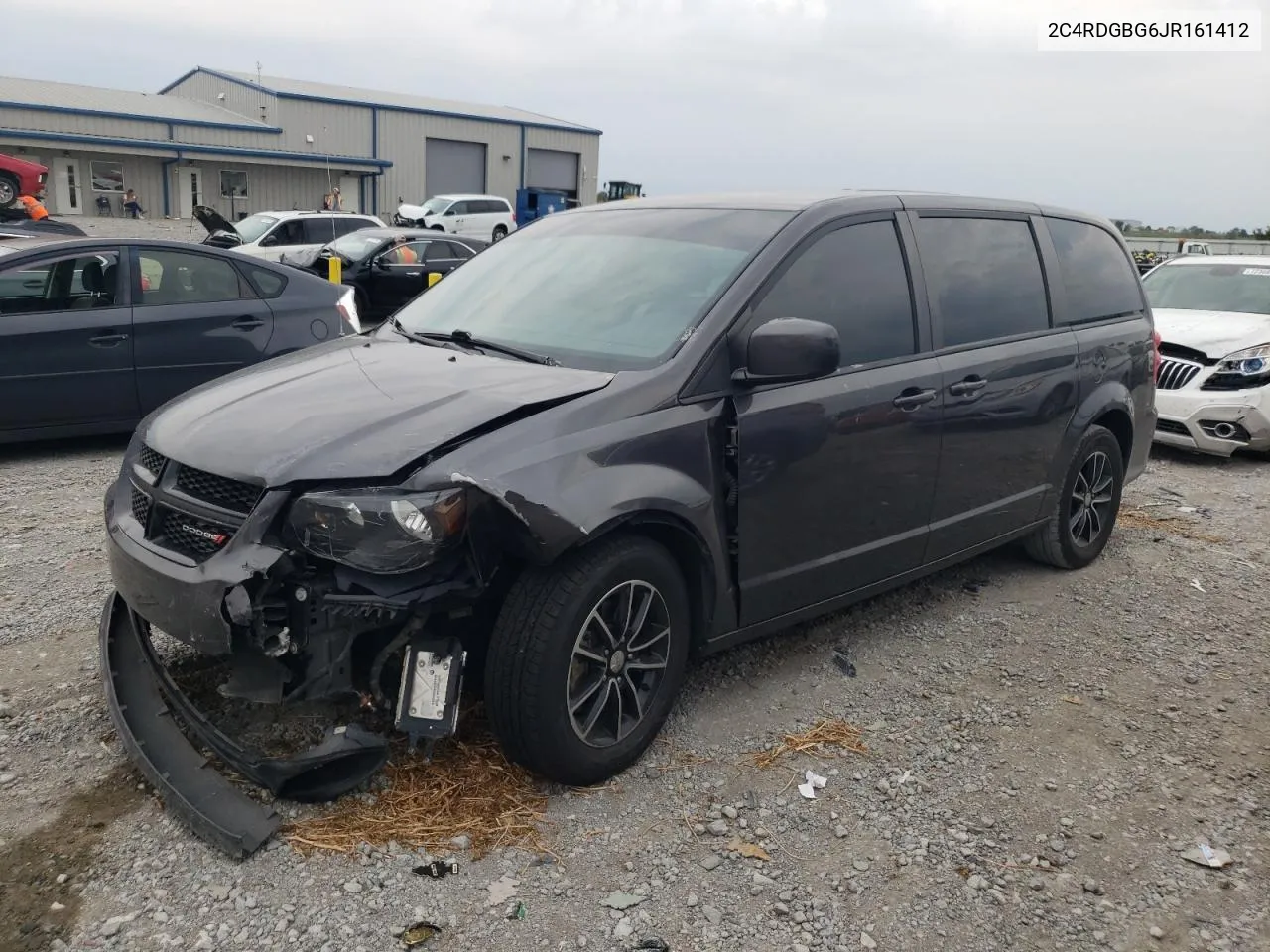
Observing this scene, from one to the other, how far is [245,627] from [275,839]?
617 mm

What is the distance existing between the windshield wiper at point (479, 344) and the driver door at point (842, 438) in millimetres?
692

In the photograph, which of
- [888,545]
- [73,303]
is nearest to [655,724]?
[888,545]

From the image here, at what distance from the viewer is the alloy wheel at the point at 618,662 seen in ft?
10.3

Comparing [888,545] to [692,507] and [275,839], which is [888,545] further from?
[275,839]

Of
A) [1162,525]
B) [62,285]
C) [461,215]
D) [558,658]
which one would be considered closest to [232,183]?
[461,215]

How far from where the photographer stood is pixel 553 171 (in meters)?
52.4

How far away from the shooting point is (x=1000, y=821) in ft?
10.5

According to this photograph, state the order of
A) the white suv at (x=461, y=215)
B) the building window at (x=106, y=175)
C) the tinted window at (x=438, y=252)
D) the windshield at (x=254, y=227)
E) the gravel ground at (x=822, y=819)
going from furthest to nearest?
the building window at (x=106, y=175) < the white suv at (x=461, y=215) < the windshield at (x=254, y=227) < the tinted window at (x=438, y=252) < the gravel ground at (x=822, y=819)

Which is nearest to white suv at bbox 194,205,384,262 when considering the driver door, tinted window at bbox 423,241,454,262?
tinted window at bbox 423,241,454,262

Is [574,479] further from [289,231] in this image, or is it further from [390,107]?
[390,107]

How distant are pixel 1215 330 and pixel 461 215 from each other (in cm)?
2689

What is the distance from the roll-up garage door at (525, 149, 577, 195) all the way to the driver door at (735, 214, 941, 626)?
49.0 m

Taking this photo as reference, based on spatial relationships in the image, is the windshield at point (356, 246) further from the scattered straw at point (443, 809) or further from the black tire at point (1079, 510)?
the scattered straw at point (443, 809)

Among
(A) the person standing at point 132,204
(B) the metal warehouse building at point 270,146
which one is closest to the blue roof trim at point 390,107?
(B) the metal warehouse building at point 270,146
